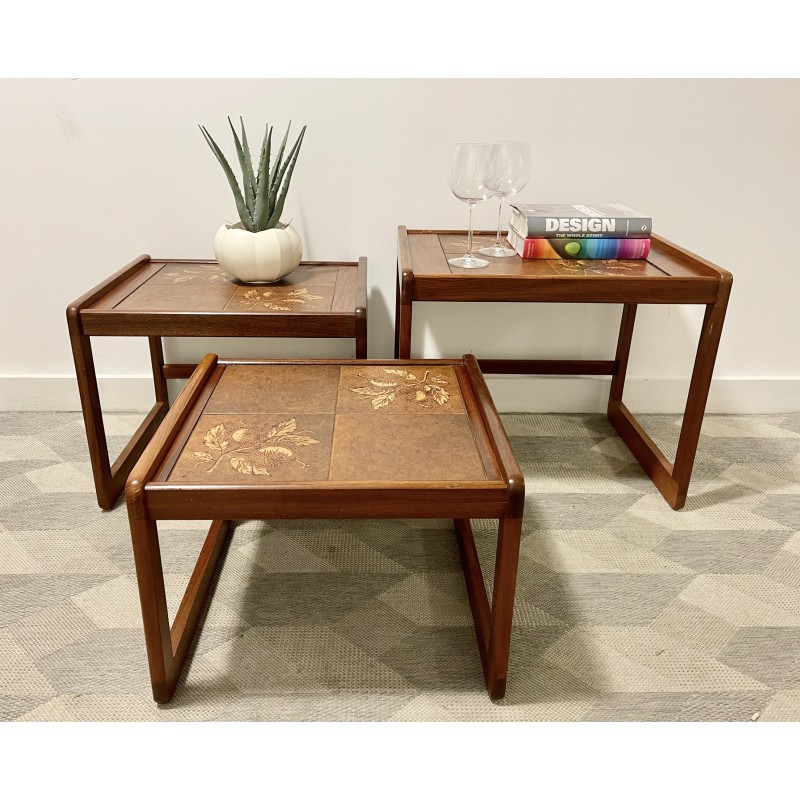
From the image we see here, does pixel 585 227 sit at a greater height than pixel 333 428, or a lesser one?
A: greater

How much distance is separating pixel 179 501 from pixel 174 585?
45 cm

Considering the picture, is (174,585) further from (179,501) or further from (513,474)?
(513,474)

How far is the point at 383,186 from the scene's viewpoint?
180 cm

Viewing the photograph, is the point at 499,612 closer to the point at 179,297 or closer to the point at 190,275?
the point at 179,297

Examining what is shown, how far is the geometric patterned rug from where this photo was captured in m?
1.09

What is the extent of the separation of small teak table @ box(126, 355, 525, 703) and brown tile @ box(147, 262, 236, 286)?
0.37 meters

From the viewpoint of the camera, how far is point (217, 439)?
1098 millimetres

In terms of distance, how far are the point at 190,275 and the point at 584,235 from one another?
91 cm

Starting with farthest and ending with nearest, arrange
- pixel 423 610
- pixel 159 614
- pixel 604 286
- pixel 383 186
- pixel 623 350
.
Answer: pixel 623 350
pixel 383 186
pixel 604 286
pixel 423 610
pixel 159 614

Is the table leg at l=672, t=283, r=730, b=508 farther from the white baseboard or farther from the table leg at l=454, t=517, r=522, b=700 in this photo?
the table leg at l=454, t=517, r=522, b=700

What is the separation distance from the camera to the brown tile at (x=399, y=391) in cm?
121

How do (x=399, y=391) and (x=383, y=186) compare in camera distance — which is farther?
(x=383, y=186)

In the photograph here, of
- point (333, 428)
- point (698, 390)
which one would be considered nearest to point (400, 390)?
point (333, 428)

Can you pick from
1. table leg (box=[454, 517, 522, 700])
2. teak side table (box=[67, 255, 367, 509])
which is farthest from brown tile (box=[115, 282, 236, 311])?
table leg (box=[454, 517, 522, 700])
